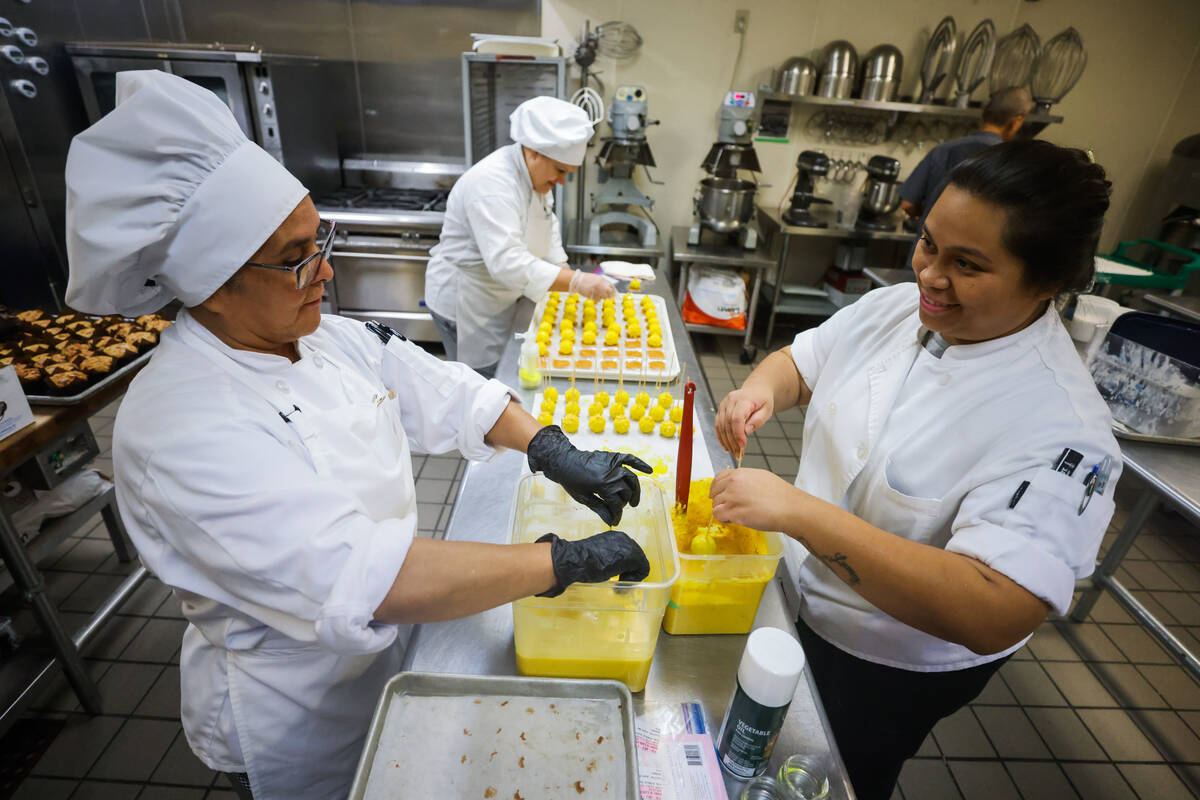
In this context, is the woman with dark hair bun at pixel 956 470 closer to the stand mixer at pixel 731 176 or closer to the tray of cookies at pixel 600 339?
the tray of cookies at pixel 600 339

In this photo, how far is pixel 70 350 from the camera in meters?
2.20

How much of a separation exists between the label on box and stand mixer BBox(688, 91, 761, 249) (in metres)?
3.95

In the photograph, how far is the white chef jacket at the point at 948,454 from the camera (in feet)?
3.21

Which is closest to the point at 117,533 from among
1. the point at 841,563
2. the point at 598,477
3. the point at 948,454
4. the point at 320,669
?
the point at 320,669

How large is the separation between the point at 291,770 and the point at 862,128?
571 centimetres

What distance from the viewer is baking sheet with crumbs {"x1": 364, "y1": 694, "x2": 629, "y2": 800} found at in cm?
85

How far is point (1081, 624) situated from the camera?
2826 mm

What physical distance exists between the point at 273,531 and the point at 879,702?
53.2 inches

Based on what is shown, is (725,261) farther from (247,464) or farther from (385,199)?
(247,464)

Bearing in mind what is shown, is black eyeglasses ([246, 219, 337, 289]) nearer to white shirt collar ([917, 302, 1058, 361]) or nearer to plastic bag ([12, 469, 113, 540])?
white shirt collar ([917, 302, 1058, 361])

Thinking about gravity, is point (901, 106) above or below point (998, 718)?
above

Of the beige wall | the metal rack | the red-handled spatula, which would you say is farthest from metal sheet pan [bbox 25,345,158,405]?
the metal rack

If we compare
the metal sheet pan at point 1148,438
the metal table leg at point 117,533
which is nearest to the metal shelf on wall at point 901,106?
the metal sheet pan at point 1148,438

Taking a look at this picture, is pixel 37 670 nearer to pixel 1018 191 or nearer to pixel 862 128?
pixel 1018 191
